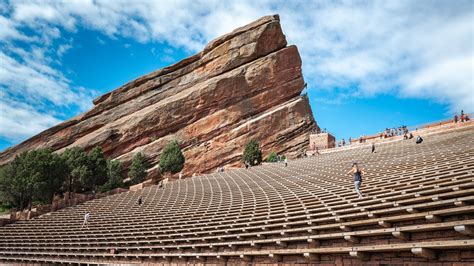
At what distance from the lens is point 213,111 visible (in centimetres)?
5512

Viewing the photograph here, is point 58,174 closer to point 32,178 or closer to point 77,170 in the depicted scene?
point 32,178

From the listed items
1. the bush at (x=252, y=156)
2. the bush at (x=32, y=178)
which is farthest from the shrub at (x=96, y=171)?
the bush at (x=252, y=156)

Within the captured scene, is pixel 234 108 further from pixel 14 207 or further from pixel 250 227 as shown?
pixel 250 227

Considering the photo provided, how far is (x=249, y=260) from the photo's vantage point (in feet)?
35.4

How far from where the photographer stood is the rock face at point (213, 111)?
5275 centimetres

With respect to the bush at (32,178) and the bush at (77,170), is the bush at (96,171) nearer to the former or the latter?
the bush at (77,170)

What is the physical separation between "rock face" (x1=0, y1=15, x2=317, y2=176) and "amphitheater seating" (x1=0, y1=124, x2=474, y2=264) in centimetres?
2772

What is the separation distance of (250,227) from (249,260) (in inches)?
59.8

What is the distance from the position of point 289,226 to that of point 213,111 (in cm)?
4477

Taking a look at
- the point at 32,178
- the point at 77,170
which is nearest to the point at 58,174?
the point at 32,178

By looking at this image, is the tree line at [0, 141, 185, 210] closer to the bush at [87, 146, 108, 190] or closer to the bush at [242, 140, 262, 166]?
the bush at [87, 146, 108, 190]

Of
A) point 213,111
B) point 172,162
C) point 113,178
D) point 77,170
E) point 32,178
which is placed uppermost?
point 213,111

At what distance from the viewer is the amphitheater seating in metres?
7.18

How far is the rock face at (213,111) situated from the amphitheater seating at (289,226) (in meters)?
27.7
